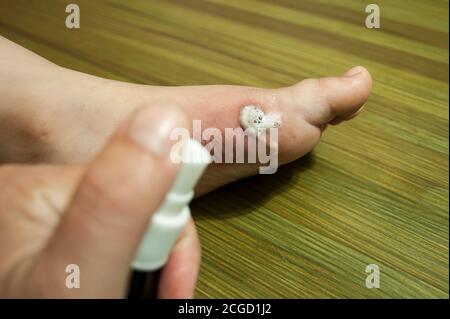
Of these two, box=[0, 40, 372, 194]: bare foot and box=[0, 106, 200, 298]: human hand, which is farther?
box=[0, 40, 372, 194]: bare foot

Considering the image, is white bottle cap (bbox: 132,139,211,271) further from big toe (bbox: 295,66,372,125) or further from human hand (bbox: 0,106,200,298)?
big toe (bbox: 295,66,372,125)

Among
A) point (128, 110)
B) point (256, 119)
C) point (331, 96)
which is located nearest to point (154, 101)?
point (128, 110)

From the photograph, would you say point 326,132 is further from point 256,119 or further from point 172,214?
point 172,214

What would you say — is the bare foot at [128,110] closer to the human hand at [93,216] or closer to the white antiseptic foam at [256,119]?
the white antiseptic foam at [256,119]

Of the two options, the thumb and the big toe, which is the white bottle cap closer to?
the thumb

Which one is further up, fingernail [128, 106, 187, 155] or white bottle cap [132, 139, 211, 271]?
fingernail [128, 106, 187, 155]

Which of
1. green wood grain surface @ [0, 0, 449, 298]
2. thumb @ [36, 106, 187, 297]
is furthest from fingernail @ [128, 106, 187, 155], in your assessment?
green wood grain surface @ [0, 0, 449, 298]
